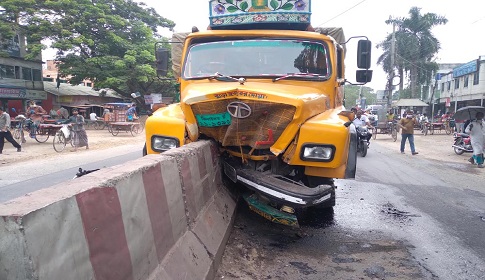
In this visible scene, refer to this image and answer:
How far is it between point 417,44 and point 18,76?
37861 millimetres

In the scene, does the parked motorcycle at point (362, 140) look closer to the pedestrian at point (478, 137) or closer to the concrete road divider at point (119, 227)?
the pedestrian at point (478, 137)

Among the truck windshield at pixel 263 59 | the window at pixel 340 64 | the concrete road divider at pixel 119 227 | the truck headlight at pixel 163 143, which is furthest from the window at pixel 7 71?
the concrete road divider at pixel 119 227

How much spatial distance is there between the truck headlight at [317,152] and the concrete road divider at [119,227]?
119 centimetres

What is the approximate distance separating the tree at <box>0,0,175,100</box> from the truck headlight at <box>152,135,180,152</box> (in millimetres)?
24847

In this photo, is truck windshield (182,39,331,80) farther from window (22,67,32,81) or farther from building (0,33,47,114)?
window (22,67,32,81)

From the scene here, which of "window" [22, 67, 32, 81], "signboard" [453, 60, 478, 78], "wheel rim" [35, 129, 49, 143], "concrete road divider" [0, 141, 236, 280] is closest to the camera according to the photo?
"concrete road divider" [0, 141, 236, 280]

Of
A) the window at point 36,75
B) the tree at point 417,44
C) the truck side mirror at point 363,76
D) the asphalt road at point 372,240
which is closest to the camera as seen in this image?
the asphalt road at point 372,240

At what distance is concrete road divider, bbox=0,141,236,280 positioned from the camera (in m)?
1.42

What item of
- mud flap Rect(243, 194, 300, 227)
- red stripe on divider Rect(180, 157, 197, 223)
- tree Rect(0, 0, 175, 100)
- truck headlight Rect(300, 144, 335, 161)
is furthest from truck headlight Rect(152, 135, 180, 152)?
tree Rect(0, 0, 175, 100)

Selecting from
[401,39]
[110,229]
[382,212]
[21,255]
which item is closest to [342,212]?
[382,212]

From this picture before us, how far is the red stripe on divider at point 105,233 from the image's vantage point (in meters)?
1.76

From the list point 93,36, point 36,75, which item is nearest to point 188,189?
point 93,36

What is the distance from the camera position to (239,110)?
154 inches

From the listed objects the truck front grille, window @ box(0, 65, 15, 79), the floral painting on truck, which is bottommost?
the truck front grille
